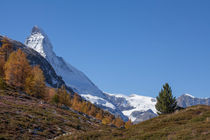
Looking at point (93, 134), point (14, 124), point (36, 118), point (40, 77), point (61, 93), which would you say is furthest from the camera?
point (61, 93)

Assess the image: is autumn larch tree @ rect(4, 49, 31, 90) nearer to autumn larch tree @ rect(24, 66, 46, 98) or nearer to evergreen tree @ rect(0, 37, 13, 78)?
autumn larch tree @ rect(24, 66, 46, 98)

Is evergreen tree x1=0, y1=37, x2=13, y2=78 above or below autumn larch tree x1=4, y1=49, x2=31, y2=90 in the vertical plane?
above

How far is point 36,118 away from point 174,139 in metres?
24.7

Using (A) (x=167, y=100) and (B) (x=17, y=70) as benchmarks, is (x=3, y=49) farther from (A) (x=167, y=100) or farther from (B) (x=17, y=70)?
(A) (x=167, y=100)

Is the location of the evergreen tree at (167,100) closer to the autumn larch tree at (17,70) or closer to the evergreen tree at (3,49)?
the autumn larch tree at (17,70)

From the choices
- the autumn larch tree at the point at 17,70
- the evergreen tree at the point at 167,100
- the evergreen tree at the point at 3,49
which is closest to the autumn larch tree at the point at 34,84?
the autumn larch tree at the point at 17,70

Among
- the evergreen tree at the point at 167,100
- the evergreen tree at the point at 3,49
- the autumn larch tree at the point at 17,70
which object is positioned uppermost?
the evergreen tree at the point at 3,49

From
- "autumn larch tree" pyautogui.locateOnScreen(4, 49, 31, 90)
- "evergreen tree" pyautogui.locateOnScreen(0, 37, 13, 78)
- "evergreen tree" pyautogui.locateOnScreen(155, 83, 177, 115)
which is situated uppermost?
"evergreen tree" pyautogui.locateOnScreen(0, 37, 13, 78)

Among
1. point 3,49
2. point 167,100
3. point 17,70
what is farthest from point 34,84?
point 167,100

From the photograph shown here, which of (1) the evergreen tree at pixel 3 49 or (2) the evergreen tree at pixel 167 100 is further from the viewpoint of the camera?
(1) the evergreen tree at pixel 3 49

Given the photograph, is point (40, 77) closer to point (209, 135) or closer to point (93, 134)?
point (93, 134)

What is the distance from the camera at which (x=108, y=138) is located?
23.9m

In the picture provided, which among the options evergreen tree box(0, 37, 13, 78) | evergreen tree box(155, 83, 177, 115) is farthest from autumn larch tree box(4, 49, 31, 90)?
evergreen tree box(155, 83, 177, 115)

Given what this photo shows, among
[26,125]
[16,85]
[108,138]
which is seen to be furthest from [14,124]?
[16,85]
